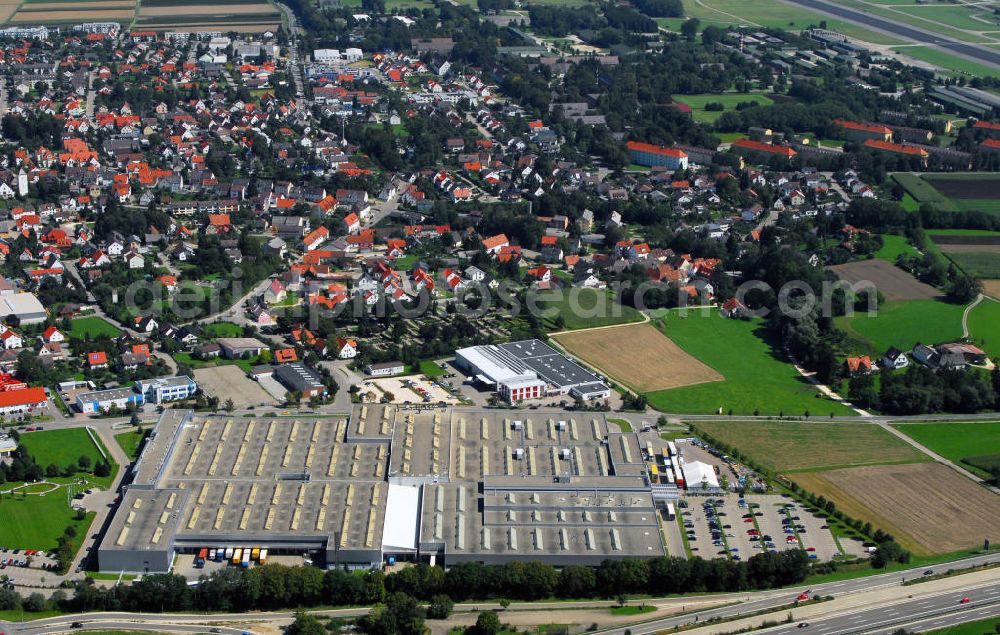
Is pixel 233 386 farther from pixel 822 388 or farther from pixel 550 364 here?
pixel 822 388

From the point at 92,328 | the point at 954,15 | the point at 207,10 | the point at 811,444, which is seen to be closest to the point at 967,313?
the point at 811,444

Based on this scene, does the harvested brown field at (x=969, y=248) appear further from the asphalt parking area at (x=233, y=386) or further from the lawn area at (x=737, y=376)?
the asphalt parking area at (x=233, y=386)

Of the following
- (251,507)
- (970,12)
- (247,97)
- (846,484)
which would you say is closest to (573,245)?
(846,484)

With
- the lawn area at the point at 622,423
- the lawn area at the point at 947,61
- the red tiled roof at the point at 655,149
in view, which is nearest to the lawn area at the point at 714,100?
the red tiled roof at the point at 655,149

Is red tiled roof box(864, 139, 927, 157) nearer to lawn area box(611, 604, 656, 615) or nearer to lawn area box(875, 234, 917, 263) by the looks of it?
lawn area box(875, 234, 917, 263)

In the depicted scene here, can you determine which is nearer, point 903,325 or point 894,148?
point 903,325

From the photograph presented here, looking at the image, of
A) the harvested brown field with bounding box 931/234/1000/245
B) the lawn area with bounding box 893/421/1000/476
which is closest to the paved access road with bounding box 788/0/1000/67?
the harvested brown field with bounding box 931/234/1000/245

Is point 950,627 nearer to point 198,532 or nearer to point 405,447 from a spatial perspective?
point 405,447
